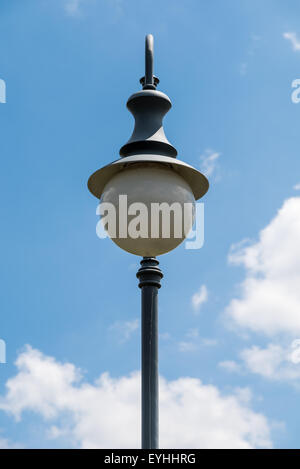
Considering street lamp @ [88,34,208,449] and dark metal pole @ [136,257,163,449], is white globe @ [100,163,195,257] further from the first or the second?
dark metal pole @ [136,257,163,449]

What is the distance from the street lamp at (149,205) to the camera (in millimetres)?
8594

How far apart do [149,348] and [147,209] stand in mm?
1400

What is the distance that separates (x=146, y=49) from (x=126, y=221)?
2215 mm

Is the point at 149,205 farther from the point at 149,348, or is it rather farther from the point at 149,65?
the point at 149,65

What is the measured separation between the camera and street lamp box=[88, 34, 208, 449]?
28.2ft

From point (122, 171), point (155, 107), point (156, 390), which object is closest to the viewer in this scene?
point (156, 390)

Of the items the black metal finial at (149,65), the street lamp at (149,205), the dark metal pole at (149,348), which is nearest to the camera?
the dark metal pole at (149,348)

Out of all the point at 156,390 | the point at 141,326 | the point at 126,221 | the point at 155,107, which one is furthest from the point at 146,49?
the point at 156,390

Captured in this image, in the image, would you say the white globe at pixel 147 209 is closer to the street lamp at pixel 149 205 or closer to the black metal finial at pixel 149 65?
the street lamp at pixel 149 205

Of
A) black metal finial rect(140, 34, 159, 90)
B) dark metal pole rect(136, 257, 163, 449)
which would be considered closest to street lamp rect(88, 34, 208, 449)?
dark metal pole rect(136, 257, 163, 449)

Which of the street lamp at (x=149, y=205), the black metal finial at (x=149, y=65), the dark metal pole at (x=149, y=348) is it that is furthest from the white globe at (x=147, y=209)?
the black metal finial at (x=149, y=65)
